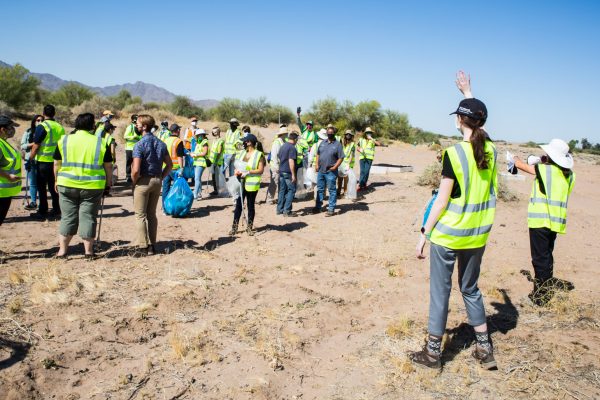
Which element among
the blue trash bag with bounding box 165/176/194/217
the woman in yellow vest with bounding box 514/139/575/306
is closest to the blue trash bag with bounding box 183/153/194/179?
the blue trash bag with bounding box 165/176/194/217

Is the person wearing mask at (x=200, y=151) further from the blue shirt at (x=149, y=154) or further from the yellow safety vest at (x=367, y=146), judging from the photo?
the yellow safety vest at (x=367, y=146)

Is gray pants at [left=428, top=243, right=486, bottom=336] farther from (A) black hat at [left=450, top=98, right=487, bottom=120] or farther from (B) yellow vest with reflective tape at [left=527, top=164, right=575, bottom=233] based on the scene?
(B) yellow vest with reflective tape at [left=527, top=164, right=575, bottom=233]

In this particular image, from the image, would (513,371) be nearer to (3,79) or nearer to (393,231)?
(393,231)

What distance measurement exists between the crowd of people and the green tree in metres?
20.8

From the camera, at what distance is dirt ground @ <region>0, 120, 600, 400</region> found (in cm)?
345

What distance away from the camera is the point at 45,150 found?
778 cm

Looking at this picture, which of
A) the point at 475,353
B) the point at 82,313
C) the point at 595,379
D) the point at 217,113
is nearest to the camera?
the point at 595,379

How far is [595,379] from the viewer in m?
3.56

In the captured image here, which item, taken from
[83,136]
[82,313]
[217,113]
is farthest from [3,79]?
[82,313]

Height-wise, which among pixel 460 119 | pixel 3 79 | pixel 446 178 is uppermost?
pixel 3 79

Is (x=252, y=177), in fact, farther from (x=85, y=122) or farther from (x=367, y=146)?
(x=367, y=146)

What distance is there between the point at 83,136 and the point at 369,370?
14.5 feet

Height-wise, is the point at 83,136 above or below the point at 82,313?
above

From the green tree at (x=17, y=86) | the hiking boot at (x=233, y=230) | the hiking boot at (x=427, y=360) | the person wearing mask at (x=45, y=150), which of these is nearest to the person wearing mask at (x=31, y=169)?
the person wearing mask at (x=45, y=150)
